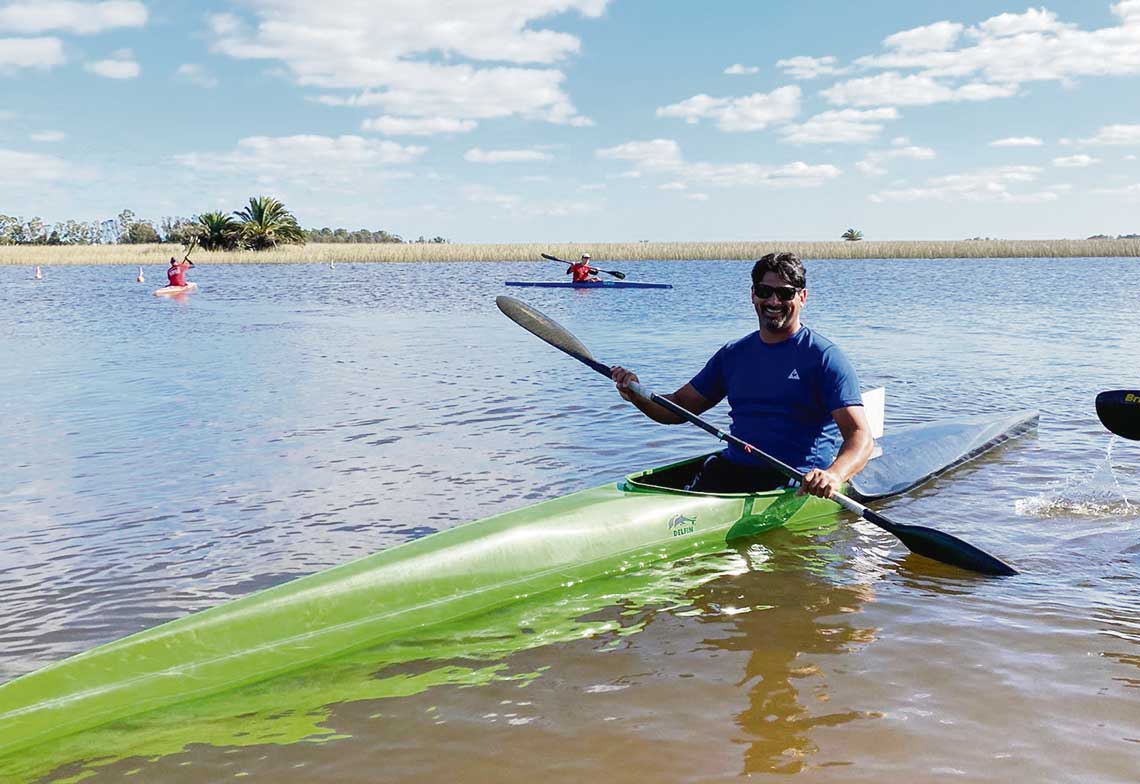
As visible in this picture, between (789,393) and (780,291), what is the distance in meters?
0.49

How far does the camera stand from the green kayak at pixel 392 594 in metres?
2.89

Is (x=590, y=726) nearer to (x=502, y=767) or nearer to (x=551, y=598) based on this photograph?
(x=502, y=767)

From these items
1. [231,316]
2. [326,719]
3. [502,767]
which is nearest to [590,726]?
[502,767]

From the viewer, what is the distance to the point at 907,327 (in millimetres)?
15680

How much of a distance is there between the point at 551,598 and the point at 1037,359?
31.0 feet

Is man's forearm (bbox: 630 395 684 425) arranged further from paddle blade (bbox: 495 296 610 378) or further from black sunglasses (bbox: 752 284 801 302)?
black sunglasses (bbox: 752 284 801 302)

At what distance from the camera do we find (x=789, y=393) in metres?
4.40

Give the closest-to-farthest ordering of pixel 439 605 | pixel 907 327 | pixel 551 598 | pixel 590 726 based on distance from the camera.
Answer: pixel 590 726 → pixel 439 605 → pixel 551 598 → pixel 907 327

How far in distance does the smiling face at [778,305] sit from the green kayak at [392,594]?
2.61 ft

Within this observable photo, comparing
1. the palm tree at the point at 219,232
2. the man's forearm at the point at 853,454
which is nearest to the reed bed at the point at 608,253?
the palm tree at the point at 219,232

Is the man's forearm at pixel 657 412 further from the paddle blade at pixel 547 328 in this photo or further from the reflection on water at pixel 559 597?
the reflection on water at pixel 559 597

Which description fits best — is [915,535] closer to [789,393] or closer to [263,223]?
[789,393]

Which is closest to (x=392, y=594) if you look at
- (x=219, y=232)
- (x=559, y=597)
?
(x=559, y=597)

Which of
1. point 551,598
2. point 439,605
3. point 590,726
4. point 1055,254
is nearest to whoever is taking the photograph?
point 590,726
